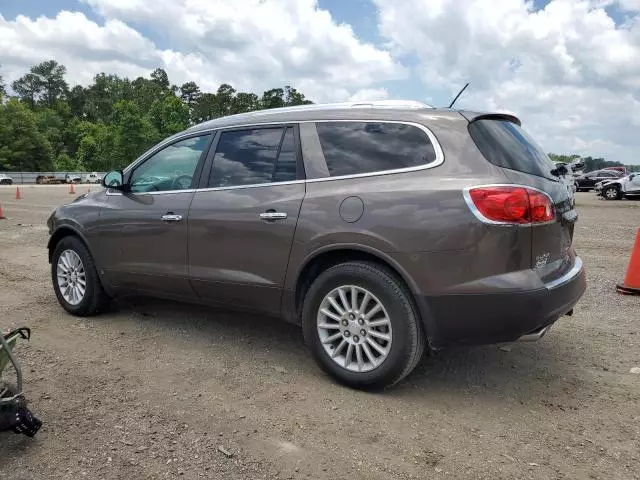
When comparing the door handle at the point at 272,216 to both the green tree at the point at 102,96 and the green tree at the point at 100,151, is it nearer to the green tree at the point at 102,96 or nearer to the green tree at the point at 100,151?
the green tree at the point at 100,151

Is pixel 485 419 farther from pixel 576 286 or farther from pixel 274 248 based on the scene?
pixel 274 248

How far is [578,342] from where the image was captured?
4637 millimetres

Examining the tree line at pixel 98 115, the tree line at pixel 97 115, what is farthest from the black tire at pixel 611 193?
the tree line at pixel 97 115

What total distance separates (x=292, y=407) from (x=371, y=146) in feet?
5.84

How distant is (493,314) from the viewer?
3230 millimetres

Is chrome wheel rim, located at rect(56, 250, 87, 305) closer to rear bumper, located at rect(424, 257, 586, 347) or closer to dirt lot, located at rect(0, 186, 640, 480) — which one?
dirt lot, located at rect(0, 186, 640, 480)

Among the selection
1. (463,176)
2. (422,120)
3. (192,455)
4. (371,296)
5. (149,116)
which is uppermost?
(149,116)

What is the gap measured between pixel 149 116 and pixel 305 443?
96.3 metres

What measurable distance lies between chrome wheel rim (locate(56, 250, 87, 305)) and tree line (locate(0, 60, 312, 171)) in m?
53.6

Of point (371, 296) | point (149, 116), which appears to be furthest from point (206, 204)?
point (149, 116)

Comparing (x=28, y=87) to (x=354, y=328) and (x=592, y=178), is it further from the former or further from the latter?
(x=354, y=328)

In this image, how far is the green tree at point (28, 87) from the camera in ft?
400

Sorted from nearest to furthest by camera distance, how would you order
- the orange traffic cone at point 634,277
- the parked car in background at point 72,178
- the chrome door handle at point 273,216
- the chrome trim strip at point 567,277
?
the chrome trim strip at point 567,277 < the chrome door handle at point 273,216 < the orange traffic cone at point 634,277 < the parked car in background at point 72,178

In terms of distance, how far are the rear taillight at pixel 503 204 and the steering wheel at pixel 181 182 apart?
235 centimetres
